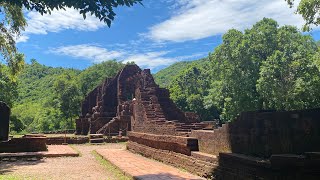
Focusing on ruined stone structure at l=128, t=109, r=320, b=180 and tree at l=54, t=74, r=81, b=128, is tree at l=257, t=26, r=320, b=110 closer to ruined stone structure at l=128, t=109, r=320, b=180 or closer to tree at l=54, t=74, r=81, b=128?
ruined stone structure at l=128, t=109, r=320, b=180

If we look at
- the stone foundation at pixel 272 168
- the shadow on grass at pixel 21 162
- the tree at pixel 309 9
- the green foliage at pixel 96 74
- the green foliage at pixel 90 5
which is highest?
the green foliage at pixel 96 74

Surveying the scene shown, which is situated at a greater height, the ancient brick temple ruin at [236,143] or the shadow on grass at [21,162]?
the ancient brick temple ruin at [236,143]

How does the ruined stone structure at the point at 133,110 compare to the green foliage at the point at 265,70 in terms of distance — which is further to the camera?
the green foliage at the point at 265,70

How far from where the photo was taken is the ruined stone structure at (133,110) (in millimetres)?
13755

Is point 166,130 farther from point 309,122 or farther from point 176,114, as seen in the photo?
point 309,122

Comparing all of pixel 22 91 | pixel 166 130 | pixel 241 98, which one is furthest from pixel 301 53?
pixel 22 91

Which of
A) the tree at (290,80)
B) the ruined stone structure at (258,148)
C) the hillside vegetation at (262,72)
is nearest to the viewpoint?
the ruined stone structure at (258,148)

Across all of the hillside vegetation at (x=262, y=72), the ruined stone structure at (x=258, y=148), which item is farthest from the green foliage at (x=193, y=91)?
the ruined stone structure at (x=258, y=148)

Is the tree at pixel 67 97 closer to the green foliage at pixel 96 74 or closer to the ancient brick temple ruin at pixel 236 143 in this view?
the green foliage at pixel 96 74

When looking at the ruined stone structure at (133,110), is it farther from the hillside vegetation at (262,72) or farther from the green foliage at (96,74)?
the green foliage at (96,74)

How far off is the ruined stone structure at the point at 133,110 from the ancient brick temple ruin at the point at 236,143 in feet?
0.17

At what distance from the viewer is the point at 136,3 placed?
5457mm

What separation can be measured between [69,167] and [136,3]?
298 inches

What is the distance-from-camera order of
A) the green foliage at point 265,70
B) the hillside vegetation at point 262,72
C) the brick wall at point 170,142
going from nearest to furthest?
the brick wall at point 170,142
the hillside vegetation at point 262,72
the green foliage at point 265,70
